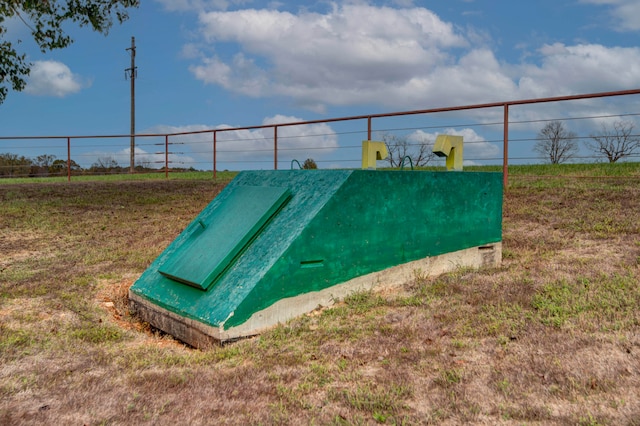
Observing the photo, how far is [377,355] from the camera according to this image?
376 cm

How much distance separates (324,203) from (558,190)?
6.57 m

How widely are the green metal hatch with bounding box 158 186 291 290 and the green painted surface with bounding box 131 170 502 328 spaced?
38 millimetres

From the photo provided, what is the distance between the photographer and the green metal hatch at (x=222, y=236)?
15.6 ft

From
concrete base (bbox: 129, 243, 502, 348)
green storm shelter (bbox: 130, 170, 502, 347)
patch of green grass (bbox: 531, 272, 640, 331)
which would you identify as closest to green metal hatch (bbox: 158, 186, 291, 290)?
green storm shelter (bbox: 130, 170, 502, 347)

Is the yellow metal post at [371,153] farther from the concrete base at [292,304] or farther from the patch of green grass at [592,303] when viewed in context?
the patch of green grass at [592,303]

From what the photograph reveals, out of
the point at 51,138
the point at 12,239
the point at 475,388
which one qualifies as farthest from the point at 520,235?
the point at 51,138

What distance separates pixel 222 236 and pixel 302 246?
3.40 feet

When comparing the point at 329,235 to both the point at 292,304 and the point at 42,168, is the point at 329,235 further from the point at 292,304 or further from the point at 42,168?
the point at 42,168

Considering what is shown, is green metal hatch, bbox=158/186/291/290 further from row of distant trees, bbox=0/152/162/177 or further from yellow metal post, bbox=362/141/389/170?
row of distant trees, bbox=0/152/162/177

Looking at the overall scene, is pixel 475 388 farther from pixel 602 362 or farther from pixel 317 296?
pixel 317 296

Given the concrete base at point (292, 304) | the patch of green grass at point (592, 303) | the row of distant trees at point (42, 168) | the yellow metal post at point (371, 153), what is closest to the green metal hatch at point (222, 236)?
the concrete base at point (292, 304)

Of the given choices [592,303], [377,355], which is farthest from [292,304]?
[592,303]

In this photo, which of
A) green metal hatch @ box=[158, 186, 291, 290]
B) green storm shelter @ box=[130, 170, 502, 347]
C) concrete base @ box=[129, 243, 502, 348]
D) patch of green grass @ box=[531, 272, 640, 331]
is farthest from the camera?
green metal hatch @ box=[158, 186, 291, 290]

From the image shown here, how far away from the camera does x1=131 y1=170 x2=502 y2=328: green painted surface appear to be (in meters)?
4.41
